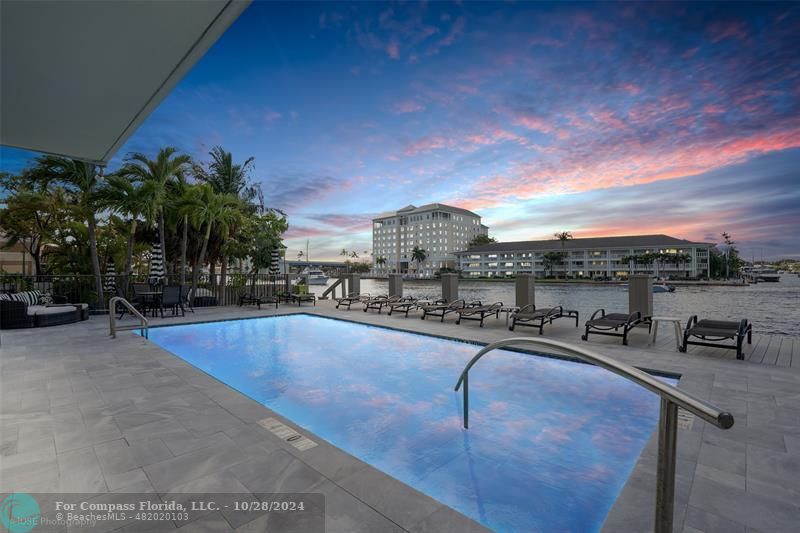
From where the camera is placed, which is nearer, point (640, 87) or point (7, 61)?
point (7, 61)

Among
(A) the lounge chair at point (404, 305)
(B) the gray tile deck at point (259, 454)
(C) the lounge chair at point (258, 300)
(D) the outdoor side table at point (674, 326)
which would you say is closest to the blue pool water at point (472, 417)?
(B) the gray tile deck at point (259, 454)

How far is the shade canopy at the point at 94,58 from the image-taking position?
2430mm

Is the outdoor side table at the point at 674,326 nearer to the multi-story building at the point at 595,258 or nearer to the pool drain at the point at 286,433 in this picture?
the pool drain at the point at 286,433

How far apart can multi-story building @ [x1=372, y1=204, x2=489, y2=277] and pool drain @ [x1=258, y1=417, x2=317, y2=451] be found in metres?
106

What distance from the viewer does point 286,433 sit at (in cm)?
327

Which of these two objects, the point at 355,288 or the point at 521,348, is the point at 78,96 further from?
the point at 355,288

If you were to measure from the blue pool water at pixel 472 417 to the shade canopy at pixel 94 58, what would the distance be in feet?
12.6

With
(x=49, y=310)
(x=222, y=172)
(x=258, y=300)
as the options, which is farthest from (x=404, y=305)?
(x=222, y=172)

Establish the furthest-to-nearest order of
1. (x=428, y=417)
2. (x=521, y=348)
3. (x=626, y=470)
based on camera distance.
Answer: (x=521, y=348), (x=428, y=417), (x=626, y=470)

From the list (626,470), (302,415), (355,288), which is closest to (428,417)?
(302,415)

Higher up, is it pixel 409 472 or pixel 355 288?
pixel 355 288

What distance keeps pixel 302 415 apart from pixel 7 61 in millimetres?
4364

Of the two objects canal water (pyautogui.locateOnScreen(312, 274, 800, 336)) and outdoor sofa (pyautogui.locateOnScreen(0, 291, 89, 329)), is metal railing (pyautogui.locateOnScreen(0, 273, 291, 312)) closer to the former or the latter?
outdoor sofa (pyautogui.locateOnScreen(0, 291, 89, 329))

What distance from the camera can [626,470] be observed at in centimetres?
313
